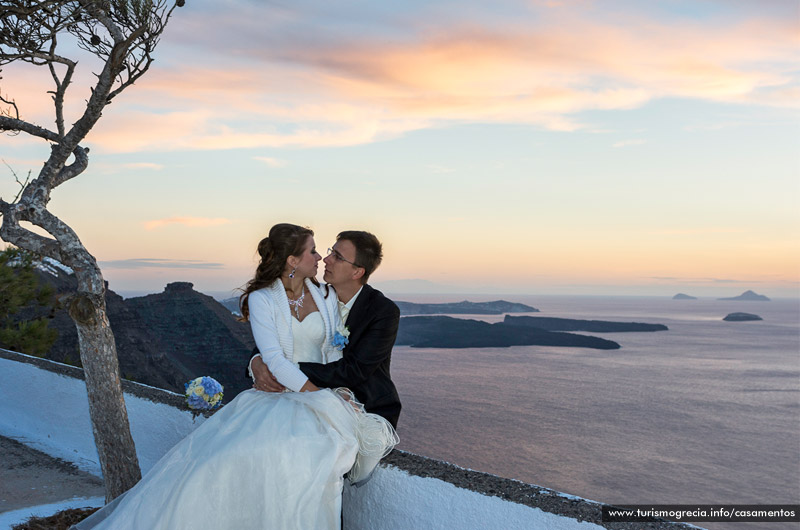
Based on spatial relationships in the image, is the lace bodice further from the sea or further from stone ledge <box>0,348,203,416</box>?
the sea

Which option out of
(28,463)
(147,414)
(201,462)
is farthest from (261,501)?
(28,463)

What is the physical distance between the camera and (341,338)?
364 cm

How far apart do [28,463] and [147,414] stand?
1.31 meters

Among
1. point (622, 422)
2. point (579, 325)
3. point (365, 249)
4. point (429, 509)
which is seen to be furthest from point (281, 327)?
point (579, 325)

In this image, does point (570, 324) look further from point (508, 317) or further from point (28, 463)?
point (28, 463)

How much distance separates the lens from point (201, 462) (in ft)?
10.1

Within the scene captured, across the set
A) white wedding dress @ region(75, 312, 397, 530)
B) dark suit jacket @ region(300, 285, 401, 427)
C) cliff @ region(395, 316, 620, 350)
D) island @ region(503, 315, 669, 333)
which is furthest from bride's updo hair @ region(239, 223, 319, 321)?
island @ region(503, 315, 669, 333)

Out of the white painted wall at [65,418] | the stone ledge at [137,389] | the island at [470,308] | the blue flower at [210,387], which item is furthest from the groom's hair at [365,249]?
the island at [470,308]

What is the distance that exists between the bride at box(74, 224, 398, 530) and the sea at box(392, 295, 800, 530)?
711 inches

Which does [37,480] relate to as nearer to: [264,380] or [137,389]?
[137,389]

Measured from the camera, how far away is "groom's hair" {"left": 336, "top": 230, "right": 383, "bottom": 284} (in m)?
3.79

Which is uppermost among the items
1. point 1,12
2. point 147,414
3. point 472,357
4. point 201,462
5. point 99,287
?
point 1,12

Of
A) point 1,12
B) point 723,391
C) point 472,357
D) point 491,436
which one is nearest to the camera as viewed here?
point 1,12

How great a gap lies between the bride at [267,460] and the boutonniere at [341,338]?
0.5 inches
